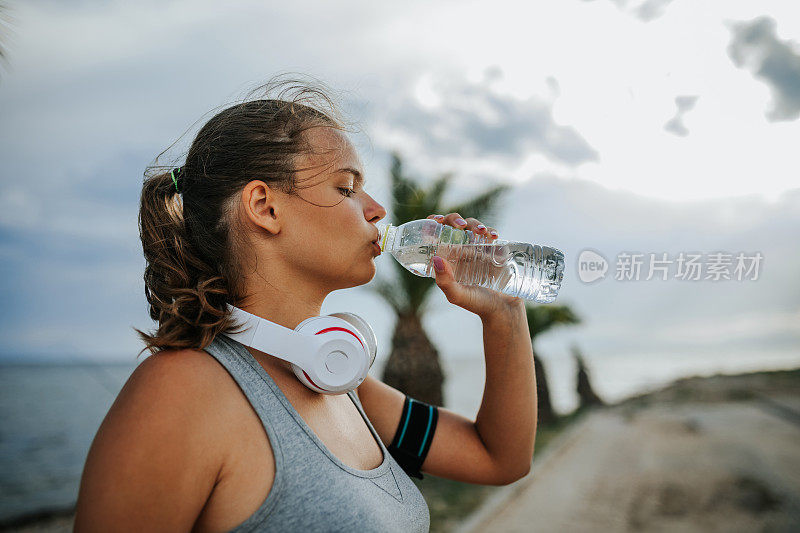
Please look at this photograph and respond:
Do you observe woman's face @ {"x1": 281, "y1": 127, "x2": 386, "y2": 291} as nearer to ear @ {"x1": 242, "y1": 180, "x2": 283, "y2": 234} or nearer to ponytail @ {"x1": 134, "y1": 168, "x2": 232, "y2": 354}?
ear @ {"x1": 242, "y1": 180, "x2": 283, "y2": 234}

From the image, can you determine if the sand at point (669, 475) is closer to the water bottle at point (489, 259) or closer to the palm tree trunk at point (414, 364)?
the palm tree trunk at point (414, 364)

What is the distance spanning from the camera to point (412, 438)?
2.00 meters

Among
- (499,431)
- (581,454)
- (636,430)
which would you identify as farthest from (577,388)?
(499,431)

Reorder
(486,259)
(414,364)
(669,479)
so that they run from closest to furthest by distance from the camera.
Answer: (486,259)
(414,364)
(669,479)

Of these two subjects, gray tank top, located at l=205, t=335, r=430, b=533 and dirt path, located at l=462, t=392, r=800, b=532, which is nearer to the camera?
gray tank top, located at l=205, t=335, r=430, b=533

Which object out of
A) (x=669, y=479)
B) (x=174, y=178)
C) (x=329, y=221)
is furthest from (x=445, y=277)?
(x=669, y=479)

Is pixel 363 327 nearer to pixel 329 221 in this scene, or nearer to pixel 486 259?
pixel 329 221

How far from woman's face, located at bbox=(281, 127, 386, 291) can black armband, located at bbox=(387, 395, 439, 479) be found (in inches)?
24.7

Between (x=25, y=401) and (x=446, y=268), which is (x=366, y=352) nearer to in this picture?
(x=446, y=268)

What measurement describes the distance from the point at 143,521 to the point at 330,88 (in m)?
1.54

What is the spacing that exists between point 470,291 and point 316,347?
1.96 ft

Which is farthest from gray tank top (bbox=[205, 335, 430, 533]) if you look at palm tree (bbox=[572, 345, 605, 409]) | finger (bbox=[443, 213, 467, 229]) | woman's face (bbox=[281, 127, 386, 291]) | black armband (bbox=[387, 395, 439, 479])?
palm tree (bbox=[572, 345, 605, 409])

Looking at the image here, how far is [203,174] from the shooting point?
166 cm

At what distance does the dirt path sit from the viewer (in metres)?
7.88
